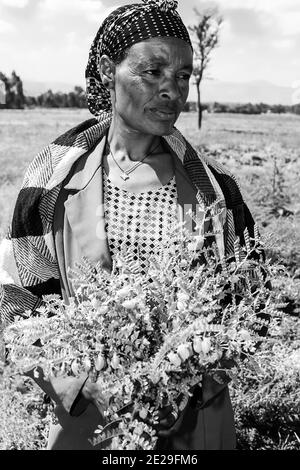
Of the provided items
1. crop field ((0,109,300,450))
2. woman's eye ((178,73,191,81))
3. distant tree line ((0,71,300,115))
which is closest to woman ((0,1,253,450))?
woman's eye ((178,73,191,81))

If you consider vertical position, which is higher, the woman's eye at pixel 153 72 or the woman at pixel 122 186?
the woman's eye at pixel 153 72

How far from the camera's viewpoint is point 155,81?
1865mm

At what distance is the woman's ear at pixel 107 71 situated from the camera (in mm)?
2023

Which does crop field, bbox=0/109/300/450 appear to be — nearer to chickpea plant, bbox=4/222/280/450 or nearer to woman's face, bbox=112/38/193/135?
chickpea plant, bbox=4/222/280/450

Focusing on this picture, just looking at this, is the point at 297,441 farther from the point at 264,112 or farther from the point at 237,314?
the point at 264,112

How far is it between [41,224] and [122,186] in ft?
1.12

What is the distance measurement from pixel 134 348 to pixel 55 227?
0.74 meters

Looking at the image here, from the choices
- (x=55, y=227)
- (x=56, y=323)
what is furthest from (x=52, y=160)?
(x=56, y=323)

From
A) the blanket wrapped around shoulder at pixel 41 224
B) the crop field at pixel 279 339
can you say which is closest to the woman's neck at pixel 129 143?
the blanket wrapped around shoulder at pixel 41 224

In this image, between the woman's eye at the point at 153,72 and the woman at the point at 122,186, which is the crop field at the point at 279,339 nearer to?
the woman at the point at 122,186

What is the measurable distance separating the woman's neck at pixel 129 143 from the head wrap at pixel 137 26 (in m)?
0.28

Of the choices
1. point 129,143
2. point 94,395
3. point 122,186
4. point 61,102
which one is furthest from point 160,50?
point 61,102

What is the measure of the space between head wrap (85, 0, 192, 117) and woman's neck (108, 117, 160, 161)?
28 cm

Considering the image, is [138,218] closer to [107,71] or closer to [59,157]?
[59,157]
